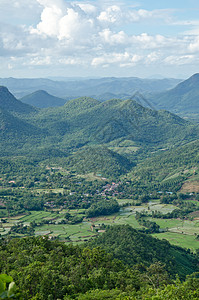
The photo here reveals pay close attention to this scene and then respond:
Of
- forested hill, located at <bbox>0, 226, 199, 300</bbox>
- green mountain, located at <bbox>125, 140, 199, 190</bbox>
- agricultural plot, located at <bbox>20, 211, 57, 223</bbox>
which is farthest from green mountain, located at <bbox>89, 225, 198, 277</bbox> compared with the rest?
green mountain, located at <bbox>125, 140, 199, 190</bbox>

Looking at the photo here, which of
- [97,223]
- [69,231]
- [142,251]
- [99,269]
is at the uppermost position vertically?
[99,269]

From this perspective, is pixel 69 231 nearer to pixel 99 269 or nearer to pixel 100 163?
pixel 99 269

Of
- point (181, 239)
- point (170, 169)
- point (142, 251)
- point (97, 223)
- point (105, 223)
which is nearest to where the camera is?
point (142, 251)

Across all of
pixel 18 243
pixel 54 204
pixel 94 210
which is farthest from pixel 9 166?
pixel 18 243

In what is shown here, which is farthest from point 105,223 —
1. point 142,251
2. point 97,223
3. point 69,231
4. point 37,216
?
point 142,251

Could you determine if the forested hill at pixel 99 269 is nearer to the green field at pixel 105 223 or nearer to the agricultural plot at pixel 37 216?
the green field at pixel 105 223

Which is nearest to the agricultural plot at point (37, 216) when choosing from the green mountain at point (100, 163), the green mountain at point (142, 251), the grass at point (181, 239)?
the green mountain at point (142, 251)

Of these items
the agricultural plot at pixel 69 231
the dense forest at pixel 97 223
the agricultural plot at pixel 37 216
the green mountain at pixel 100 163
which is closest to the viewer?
the dense forest at pixel 97 223

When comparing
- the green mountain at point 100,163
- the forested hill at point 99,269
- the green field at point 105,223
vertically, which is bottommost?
the green field at point 105,223

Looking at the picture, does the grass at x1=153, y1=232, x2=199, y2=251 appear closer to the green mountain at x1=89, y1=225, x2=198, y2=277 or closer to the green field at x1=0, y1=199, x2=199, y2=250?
the green field at x1=0, y1=199, x2=199, y2=250

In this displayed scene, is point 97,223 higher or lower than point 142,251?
lower

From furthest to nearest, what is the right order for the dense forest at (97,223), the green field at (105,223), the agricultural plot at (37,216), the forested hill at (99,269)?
the agricultural plot at (37,216) < the green field at (105,223) < the dense forest at (97,223) < the forested hill at (99,269)

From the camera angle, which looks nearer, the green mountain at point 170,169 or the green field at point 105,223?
the green field at point 105,223
